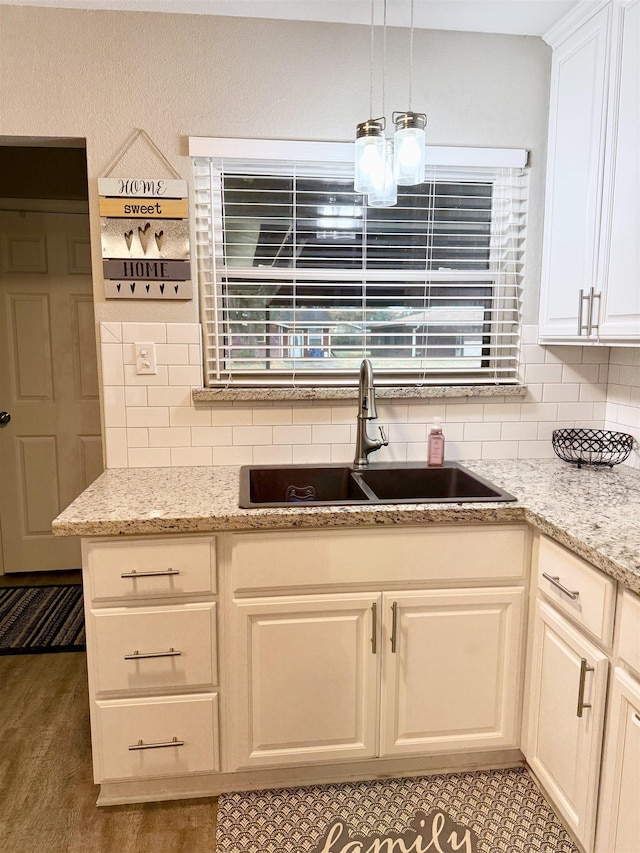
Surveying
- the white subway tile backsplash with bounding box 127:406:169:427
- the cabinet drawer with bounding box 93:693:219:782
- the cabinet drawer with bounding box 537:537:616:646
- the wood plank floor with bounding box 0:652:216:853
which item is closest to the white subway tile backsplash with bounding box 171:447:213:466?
the white subway tile backsplash with bounding box 127:406:169:427

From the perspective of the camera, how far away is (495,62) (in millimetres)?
2184

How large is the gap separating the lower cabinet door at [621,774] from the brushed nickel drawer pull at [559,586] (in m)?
0.20

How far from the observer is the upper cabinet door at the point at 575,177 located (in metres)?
1.89

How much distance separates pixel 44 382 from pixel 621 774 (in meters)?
3.14

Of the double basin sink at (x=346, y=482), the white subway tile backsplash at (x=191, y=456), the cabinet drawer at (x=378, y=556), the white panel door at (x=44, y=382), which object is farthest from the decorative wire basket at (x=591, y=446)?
the white panel door at (x=44, y=382)

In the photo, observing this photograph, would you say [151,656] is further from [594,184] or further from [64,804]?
[594,184]

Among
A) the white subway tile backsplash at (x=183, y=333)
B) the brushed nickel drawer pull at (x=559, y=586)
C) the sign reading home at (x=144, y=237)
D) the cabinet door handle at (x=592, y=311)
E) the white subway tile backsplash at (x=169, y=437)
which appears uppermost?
the sign reading home at (x=144, y=237)

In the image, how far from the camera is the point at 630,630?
1.29 meters

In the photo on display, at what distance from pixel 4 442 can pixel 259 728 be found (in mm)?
2359

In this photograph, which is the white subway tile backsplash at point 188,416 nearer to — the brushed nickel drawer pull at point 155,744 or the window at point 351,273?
the window at point 351,273

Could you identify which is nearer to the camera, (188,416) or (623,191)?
(623,191)

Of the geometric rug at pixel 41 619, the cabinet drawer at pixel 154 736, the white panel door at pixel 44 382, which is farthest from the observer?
the white panel door at pixel 44 382

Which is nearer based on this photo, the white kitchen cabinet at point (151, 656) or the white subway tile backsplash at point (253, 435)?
the white kitchen cabinet at point (151, 656)

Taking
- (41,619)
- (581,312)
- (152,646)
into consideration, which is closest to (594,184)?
(581,312)
